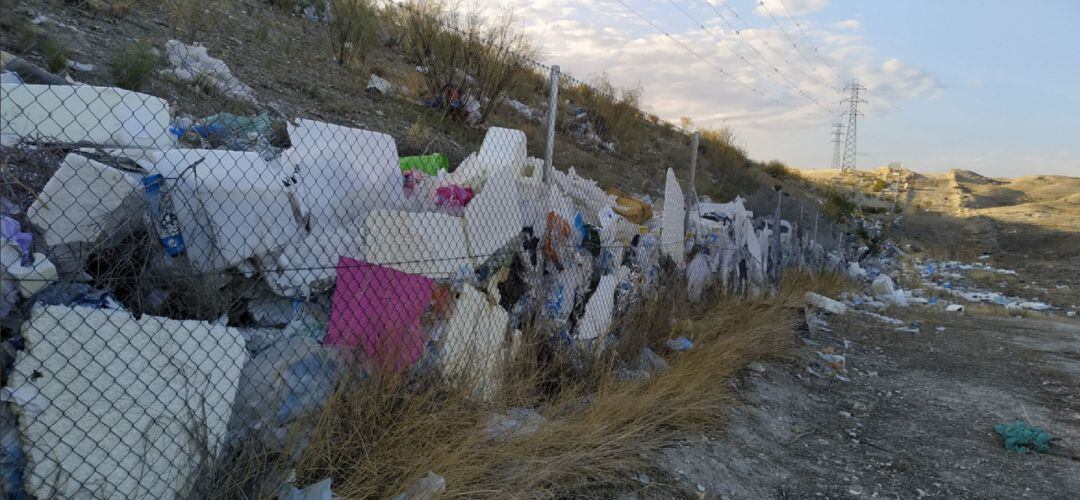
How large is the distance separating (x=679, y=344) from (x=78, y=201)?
388 centimetres

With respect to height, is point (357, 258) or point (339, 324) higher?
point (357, 258)

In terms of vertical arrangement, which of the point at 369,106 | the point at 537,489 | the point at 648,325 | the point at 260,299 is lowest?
the point at 537,489

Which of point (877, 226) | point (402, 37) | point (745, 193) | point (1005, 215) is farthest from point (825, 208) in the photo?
point (402, 37)

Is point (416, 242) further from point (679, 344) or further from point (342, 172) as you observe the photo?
point (679, 344)

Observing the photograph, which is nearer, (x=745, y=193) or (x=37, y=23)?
(x=37, y=23)

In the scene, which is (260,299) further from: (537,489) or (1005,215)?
(1005,215)

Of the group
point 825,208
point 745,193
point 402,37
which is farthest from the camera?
point 825,208

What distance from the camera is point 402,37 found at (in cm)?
1216

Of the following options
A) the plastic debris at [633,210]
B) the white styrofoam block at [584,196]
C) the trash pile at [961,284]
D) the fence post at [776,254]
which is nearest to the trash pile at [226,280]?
the white styrofoam block at [584,196]

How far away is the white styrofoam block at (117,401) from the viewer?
6.66 ft

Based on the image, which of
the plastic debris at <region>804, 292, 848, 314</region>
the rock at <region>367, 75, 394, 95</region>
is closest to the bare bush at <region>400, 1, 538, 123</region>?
the rock at <region>367, 75, 394, 95</region>

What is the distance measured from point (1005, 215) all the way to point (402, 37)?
2801 centimetres

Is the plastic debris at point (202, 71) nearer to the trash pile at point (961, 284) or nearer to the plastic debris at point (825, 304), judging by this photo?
the plastic debris at point (825, 304)

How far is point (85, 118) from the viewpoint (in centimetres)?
294
